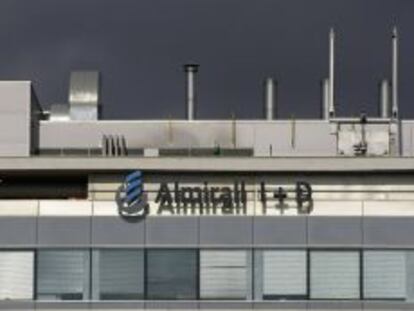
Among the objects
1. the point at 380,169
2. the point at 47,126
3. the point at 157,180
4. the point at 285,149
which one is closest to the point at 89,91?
the point at 47,126

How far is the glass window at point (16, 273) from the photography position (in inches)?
1860

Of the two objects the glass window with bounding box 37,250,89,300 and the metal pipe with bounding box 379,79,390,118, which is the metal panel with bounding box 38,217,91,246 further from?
the metal pipe with bounding box 379,79,390,118

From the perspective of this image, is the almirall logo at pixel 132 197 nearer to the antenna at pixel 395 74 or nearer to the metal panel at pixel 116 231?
the metal panel at pixel 116 231

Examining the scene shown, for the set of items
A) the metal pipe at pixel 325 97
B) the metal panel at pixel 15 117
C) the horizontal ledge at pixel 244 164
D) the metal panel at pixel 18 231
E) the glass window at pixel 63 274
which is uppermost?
the metal pipe at pixel 325 97

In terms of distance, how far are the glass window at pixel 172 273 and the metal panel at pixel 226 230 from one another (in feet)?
2.28

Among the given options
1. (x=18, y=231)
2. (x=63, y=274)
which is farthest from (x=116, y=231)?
(x=18, y=231)

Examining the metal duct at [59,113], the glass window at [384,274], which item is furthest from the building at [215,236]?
the metal duct at [59,113]

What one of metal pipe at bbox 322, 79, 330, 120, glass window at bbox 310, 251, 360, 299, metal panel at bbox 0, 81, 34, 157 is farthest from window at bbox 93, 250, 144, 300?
metal pipe at bbox 322, 79, 330, 120

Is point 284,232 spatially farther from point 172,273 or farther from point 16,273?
point 16,273

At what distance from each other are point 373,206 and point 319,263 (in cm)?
254

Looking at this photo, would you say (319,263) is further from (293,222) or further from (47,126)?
A: (47,126)

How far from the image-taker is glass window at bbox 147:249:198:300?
47281 millimetres

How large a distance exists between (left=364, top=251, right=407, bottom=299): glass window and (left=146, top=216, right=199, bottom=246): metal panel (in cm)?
561

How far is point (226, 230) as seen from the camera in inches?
1860
